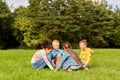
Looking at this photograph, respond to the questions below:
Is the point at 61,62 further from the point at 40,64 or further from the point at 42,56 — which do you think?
the point at 40,64

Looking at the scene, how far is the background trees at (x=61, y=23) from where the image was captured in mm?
52500

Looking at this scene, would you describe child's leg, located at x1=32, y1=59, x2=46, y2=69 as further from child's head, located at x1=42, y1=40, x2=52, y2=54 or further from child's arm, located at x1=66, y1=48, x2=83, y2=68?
child's arm, located at x1=66, y1=48, x2=83, y2=68

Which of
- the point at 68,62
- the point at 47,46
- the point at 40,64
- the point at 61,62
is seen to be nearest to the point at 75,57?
the point at 68,62

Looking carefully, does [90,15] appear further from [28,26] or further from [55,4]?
[28,26]

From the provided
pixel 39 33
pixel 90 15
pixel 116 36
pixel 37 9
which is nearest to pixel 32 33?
pixel 39 33

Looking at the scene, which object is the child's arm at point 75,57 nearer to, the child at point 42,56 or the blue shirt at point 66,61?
the blue shirt at point 66,61

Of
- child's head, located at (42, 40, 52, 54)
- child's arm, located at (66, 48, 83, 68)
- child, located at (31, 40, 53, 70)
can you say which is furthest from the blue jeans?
child's arm, located at (66, 48, 83, 68)

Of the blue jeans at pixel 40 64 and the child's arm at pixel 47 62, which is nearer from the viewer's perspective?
the child's arm at pixel 47 62

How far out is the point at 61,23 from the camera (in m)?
52.8

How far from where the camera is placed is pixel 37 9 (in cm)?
5522

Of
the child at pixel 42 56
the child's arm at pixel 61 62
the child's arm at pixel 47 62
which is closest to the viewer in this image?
the child's arm at pixel 61 62

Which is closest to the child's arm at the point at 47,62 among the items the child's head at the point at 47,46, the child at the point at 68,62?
the child at the point at 68,62

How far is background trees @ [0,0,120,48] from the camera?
172 ft

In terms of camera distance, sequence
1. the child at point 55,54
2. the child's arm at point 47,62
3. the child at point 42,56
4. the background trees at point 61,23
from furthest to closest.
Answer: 1. the background trees at point 61,23
2. the child at point 55,54
3. the child at point 42,56
4. the child's arm at point 47,62
